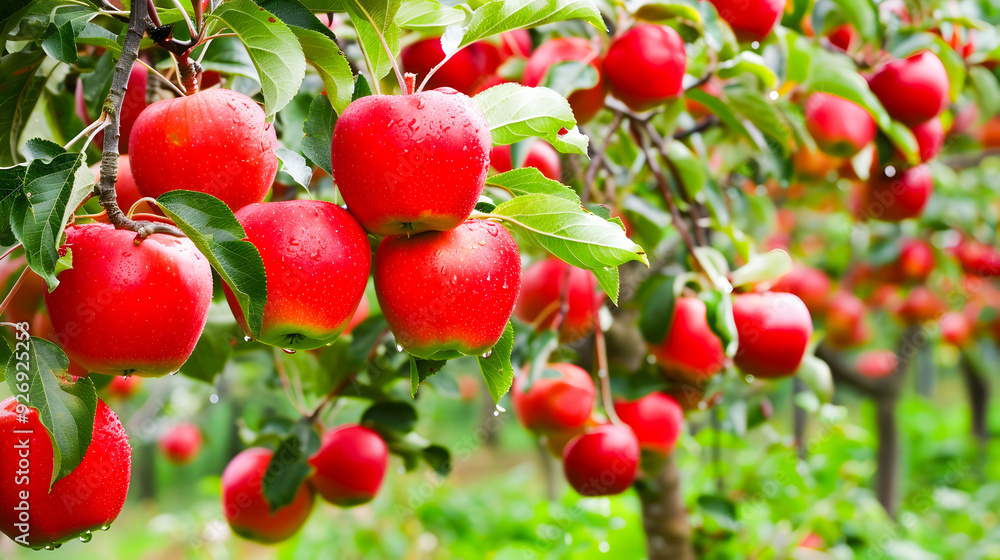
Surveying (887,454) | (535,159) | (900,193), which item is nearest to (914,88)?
(900,193)

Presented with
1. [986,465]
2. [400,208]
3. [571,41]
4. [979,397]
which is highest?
[400,208]

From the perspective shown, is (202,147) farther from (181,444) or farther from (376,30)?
Answer: (181,444)

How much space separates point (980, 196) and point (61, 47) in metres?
2.73

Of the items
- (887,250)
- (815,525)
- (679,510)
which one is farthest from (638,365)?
(887,250)

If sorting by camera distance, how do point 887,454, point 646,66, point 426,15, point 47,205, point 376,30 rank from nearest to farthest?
1. point 47,205
2. point 376,30
3. point 426,15
4. point 646,66
5. point 887,454

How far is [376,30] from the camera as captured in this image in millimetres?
546

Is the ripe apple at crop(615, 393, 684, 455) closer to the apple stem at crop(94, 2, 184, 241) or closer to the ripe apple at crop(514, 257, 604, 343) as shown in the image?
the ripe apple at crop(514, 257, 604, 343)

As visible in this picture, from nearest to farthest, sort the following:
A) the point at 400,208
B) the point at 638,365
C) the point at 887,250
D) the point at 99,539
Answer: the point at 400,208 → the point at 638,365 → the point at 887,250 → the point at 99,539

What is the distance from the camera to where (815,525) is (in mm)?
1943

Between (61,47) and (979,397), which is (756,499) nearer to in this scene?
(61,47)

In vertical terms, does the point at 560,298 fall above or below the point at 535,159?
below

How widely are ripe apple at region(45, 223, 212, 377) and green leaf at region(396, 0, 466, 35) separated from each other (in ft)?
0.88

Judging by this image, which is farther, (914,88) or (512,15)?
(914,88)

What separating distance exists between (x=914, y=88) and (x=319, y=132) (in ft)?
3.62
